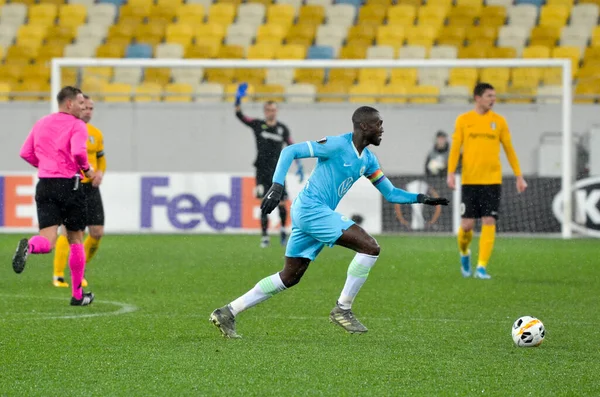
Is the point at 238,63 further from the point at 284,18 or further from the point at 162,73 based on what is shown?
the point at 284,18

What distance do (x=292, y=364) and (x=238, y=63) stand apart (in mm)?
12924

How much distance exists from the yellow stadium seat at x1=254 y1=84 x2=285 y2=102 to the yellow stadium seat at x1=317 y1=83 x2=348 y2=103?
76 centimetres

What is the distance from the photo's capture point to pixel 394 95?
21250mm

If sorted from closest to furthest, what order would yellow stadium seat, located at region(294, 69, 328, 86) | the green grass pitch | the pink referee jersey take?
the green grass pitch
the pink referee jersey
yellow stadium seat, located at region(294, 69, 328, 86)

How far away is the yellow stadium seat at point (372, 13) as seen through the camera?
86.9 feet

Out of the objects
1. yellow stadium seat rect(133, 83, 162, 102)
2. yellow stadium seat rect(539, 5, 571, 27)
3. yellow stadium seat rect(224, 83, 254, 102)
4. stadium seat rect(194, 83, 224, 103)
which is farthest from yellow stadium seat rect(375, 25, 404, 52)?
yellow stadium seat rect(133, 83, 162, 102)

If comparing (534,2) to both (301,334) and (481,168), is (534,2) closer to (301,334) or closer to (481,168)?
(481,168)

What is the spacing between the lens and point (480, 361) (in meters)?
6.93

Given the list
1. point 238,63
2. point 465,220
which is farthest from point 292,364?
point 238,63

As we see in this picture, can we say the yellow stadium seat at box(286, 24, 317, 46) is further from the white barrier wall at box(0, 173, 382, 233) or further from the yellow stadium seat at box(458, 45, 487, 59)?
the white barrier wall at box(0, 173, 382, 233)

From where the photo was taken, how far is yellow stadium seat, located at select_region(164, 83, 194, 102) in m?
21.7

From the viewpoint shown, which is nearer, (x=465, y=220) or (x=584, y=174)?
(x=465, y=220)

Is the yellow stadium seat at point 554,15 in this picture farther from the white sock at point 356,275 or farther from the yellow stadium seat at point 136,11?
the white sock at point 356,275

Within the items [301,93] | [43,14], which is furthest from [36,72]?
[301,93]
